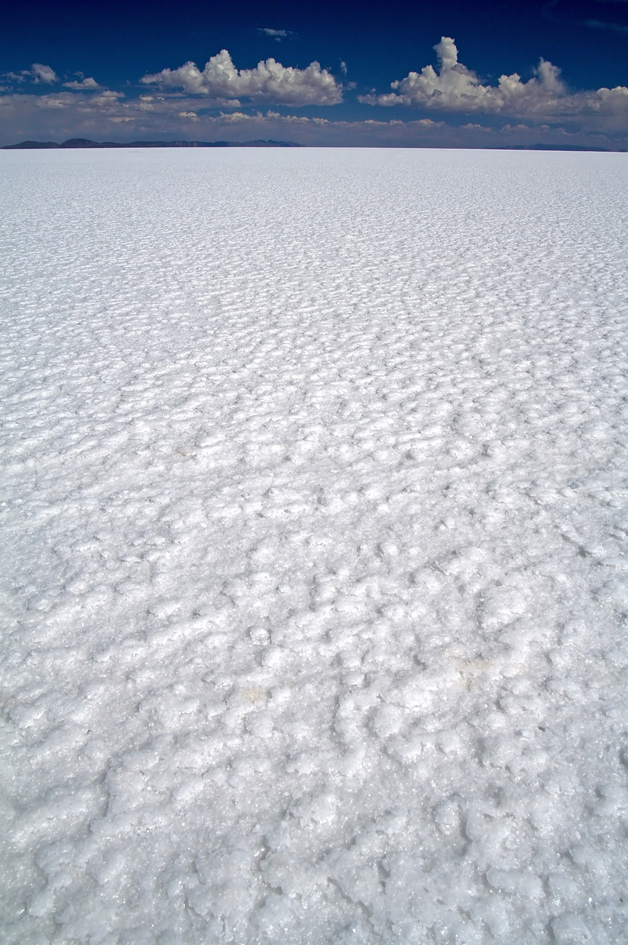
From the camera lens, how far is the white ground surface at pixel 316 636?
0.82 meters

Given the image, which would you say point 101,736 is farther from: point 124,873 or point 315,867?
point 315,867

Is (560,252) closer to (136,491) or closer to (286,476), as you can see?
(286,476)

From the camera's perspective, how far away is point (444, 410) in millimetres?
2109

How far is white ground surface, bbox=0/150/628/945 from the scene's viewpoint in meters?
0.82

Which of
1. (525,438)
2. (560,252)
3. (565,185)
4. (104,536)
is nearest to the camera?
(104,536)

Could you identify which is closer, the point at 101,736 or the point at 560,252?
the point at 101,736

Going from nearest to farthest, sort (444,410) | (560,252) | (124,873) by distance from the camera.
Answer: (124,873)
(444,410)
(560,252)

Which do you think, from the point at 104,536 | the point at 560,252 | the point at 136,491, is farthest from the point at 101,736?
the point at 560,252

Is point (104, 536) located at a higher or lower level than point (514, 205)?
lower

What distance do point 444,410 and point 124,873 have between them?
1.65 m

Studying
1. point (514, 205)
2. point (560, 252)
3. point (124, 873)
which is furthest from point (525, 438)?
point (514, 205)

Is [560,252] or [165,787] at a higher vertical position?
[560,252]

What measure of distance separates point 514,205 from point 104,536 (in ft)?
25.3

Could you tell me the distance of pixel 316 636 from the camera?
3.93 feet
